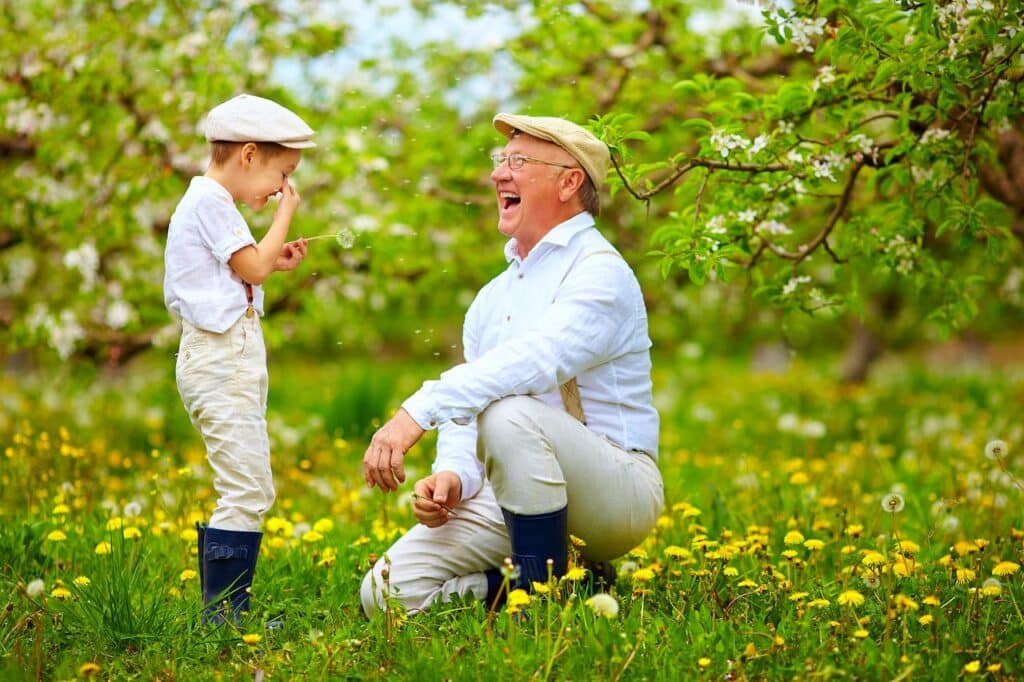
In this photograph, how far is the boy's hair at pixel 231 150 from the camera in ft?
10.5

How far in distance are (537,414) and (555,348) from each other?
19cm

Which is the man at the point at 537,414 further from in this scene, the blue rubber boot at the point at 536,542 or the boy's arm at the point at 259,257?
the boy's arm at the point at 259,257

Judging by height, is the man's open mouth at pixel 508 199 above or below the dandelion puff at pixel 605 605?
above

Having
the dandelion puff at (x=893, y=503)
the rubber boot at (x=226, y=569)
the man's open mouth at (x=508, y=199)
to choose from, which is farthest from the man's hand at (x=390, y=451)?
the dandelion puff at (x=893, y=503)

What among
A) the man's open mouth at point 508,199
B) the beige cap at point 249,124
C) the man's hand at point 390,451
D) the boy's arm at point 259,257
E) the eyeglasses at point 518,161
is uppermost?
the beige cap at point 249,124

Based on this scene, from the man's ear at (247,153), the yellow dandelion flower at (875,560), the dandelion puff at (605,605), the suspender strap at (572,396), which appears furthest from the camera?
the suspender strap at (572,396)

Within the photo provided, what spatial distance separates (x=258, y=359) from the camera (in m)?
3.18

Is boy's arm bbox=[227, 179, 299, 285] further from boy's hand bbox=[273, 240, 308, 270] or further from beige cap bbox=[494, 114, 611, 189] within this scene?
beige cap bbox=[494, 114, 611, 189]

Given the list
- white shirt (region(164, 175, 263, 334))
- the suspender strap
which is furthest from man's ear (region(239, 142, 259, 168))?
the suspender strap

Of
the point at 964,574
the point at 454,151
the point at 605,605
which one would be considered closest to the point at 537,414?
the point at 605,605

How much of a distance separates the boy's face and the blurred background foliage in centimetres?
103

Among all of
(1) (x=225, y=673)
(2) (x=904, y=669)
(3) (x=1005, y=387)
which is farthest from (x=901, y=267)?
(3) (x=1005, y=387)

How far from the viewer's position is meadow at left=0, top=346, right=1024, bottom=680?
271 centimetres

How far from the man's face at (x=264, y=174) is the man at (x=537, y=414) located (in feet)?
2.06
